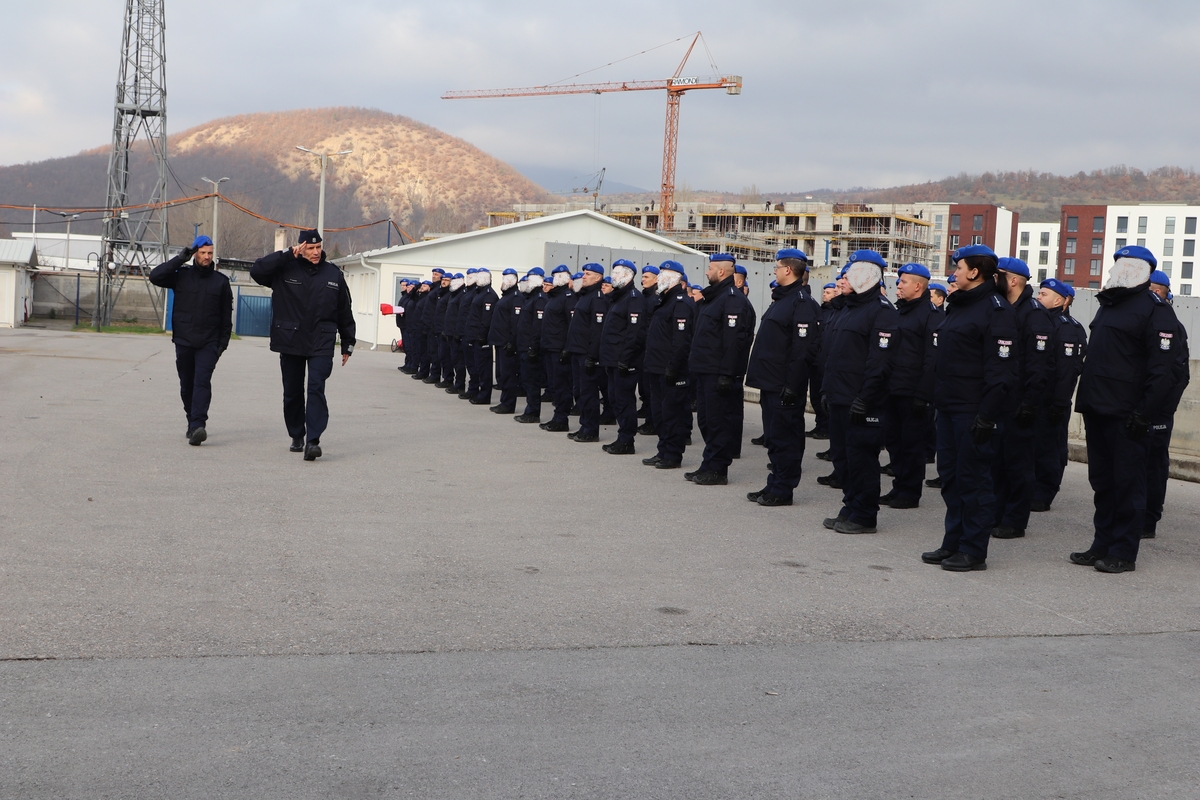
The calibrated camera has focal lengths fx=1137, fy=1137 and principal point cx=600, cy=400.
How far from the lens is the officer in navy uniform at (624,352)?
41.1 ft

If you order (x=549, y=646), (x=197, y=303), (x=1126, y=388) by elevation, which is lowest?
(x=549, y=646)

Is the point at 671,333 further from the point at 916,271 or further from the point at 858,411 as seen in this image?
the point at 858,411

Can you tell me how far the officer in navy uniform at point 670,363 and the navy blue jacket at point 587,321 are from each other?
1911mm

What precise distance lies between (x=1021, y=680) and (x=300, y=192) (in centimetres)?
18081

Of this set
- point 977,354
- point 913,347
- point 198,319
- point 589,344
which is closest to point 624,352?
point 589,344

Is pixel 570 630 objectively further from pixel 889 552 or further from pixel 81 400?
pixel 81 400

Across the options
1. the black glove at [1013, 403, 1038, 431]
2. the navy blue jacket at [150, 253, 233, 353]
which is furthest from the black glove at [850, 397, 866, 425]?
the navy blue jacket at [150, 253, 233, 353]

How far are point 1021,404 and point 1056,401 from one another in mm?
1825

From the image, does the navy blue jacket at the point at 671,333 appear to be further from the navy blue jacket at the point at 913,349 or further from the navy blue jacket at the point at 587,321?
the navy blue jacket at the point at 913,349

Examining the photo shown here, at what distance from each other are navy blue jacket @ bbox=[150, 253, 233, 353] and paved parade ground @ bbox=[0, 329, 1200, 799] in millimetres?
1892

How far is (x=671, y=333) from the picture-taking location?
11883 mm

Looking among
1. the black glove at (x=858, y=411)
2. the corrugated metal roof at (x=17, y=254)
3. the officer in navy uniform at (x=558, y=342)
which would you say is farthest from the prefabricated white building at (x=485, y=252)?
the black glove at (x=858, y=411)

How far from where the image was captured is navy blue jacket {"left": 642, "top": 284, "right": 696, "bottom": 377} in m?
11.4

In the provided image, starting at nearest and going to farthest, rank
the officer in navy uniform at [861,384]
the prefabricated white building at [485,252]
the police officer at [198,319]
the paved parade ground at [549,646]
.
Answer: the paved parade ground at [549,646] < the officer in navy uniform at [861,384] < the police officer at [198,319] < the prefabricated white building at [485,252]
